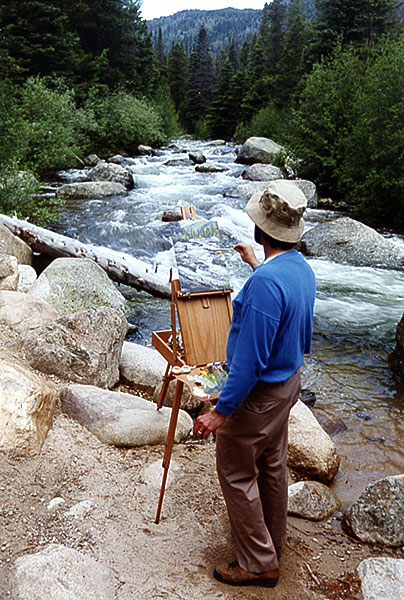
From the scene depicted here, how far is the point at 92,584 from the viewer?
7.91ft

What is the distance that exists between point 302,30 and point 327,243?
30.0 metres

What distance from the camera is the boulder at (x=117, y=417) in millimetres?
3824

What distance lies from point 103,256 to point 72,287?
1561mm

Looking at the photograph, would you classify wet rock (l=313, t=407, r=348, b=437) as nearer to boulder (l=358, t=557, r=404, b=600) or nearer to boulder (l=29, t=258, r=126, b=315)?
boulder (l=358, t=557, r=404, b=600)

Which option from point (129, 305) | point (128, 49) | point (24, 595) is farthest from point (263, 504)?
point (128, 49)

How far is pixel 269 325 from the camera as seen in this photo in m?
2.15

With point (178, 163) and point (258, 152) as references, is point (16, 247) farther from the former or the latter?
point (258, 152)

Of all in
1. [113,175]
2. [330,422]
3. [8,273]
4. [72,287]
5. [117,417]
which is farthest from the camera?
[113,175]

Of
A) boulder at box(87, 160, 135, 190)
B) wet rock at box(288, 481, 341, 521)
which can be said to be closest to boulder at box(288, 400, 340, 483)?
wet rock at box(288, 481, 341, 521)

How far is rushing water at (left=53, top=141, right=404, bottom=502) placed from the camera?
4789mm

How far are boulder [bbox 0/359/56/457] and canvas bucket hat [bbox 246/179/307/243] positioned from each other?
7.00 feet

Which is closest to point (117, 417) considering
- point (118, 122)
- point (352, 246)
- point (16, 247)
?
point (16, 247)

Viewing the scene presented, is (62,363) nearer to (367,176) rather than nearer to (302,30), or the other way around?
(367,176)

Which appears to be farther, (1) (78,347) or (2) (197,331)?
(1) (78,347)
